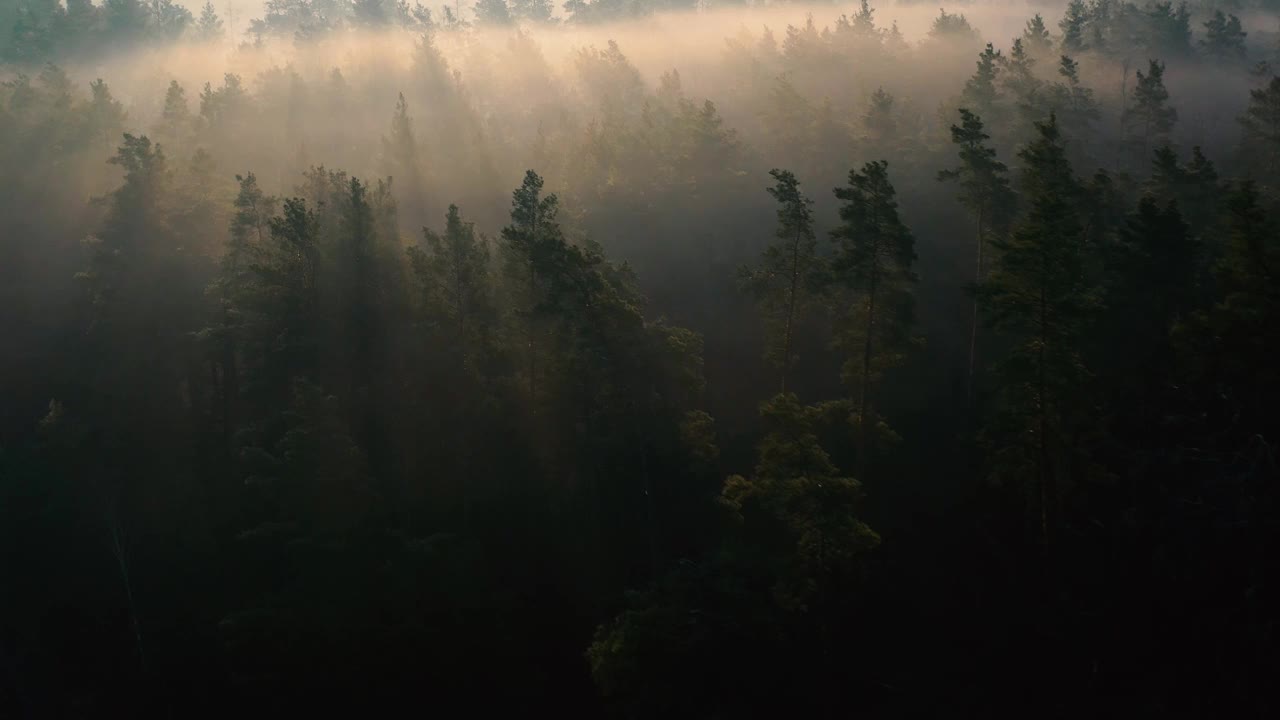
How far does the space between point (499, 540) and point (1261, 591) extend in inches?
1051

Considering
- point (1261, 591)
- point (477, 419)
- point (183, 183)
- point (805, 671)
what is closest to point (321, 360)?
point (477, 419)

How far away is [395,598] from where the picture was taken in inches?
1095

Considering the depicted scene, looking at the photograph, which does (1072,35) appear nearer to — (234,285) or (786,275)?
(786,275)

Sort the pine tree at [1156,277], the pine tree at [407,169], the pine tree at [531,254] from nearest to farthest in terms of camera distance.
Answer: the pine tree at [531,254]
the pine tree at [1156,277]
the pine tree at [407,169]

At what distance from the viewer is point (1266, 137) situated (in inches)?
2394

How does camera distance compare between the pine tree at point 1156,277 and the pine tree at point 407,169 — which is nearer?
the pine tree at point 1156,277

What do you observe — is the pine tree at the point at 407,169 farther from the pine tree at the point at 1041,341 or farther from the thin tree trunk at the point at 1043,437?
the thin tree trunk at the point at 1043,437

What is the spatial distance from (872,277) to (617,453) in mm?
13052

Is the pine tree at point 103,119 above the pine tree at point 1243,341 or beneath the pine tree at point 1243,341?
above

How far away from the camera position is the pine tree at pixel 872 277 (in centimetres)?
3312

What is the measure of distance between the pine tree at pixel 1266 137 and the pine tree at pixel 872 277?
44579mm

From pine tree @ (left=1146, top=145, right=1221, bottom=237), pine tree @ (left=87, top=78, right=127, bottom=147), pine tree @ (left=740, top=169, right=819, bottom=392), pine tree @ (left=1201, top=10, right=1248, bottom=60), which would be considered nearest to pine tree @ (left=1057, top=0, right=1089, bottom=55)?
pine tree @ (left=1201, top=10, right=1248, bottom=60)

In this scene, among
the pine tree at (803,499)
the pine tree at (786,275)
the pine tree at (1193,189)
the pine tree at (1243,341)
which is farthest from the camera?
the pine tree at (1193,189)

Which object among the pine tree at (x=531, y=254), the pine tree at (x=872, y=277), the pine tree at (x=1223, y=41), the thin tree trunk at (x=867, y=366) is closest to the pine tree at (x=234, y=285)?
the pine tree at (x=531, y=254)
